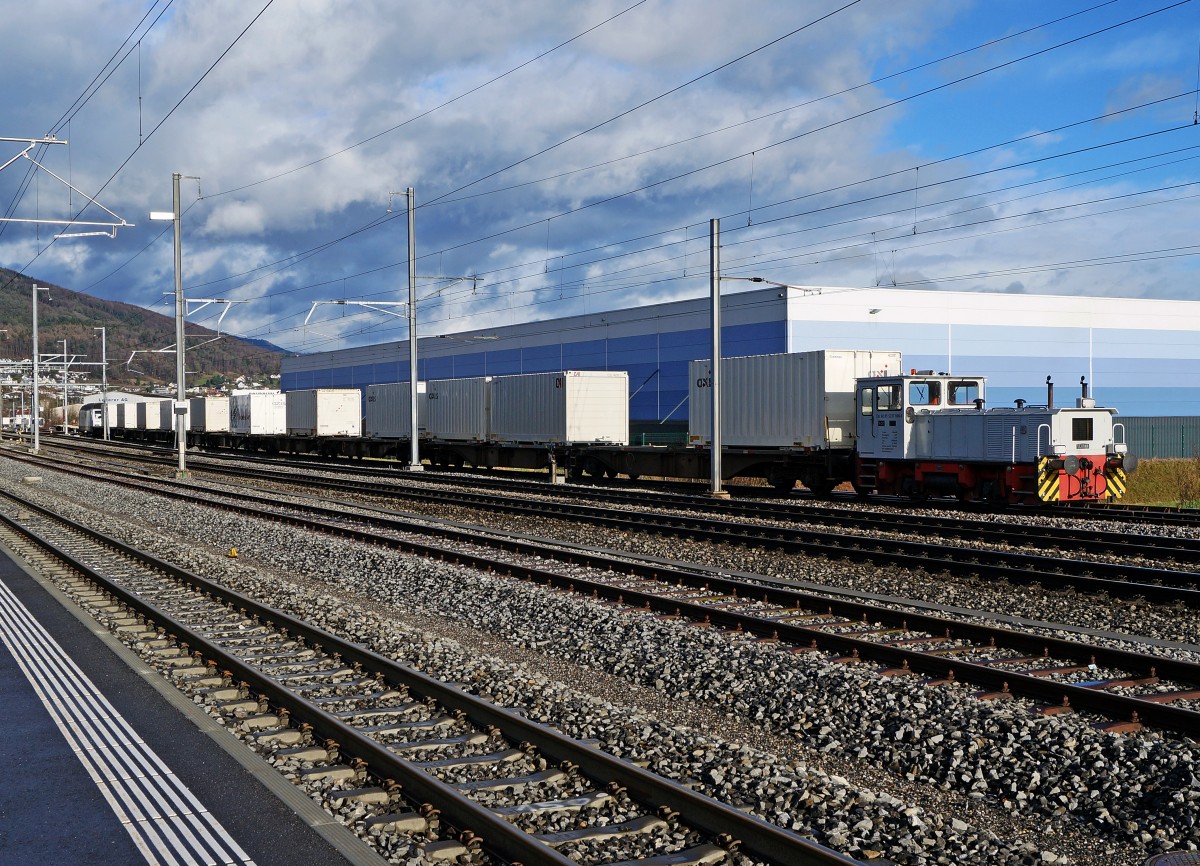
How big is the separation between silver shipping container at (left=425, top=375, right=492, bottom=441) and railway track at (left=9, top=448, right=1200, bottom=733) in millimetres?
24434

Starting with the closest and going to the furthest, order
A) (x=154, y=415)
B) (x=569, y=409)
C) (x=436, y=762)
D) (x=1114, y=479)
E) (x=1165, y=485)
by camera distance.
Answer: (x=436, y=762) → (x=1114, y=479) → (x=1165, y=485) → (x=569, y=409) → (x=154, y=415)

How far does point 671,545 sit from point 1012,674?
9.56 m

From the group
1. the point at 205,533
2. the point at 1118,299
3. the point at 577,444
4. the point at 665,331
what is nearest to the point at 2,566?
the point at 205,533

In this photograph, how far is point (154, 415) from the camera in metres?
77.6

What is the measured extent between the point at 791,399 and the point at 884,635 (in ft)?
59.9

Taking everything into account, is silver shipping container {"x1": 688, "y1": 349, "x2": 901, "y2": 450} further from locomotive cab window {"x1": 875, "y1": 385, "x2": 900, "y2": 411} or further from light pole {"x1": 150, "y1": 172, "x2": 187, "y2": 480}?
light pole {"x1": 150, "y1": 172, "x2": 187, "y2": 480}

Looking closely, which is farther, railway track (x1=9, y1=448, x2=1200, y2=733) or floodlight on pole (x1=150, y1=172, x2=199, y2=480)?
floodlight on pole (x1=150, y1=172, x2=199, y2=480)

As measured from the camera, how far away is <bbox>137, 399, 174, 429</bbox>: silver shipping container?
73500mm

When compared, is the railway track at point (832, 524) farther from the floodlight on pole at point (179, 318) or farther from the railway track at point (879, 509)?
the floodlight on pole at point (179, 318)

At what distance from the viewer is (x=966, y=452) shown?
76.6 ft

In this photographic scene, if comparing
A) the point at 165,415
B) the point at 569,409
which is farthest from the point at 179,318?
the point at 165,415

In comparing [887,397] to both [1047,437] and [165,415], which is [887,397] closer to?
[1047,437]

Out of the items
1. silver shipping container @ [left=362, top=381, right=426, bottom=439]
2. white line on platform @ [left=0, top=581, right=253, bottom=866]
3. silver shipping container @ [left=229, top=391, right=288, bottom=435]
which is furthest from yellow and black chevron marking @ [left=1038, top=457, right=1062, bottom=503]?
silver shipping container @ [left=229, top=391, right=288, bottom=435]

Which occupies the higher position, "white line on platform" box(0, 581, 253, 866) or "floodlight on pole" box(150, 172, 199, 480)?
"floodlight on pole" box(150, 172, 199, 480)
